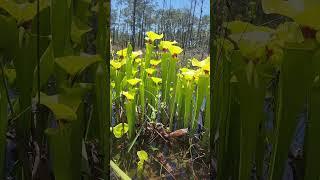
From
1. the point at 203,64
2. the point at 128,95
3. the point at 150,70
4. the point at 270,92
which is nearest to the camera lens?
the point at 270,92

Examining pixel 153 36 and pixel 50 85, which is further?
pixel 153 36

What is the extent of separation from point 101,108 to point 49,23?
0.50 feet

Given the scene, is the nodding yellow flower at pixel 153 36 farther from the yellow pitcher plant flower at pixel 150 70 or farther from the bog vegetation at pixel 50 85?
the bog vegetation at pixel 50 85

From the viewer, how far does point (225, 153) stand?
26.3 inches

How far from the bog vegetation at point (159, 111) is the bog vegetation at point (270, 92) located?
409mm

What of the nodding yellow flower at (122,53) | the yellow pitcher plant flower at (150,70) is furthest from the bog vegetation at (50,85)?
the yellow pitcher plant flower at (150,70)

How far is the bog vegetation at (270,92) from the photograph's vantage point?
50 centimetres

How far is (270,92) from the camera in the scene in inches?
23.0

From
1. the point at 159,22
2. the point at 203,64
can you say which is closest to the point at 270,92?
the point at 203,64

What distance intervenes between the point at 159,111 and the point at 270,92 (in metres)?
0.82

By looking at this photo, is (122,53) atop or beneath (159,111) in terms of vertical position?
atop

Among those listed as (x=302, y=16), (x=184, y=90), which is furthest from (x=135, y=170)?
(x=302, y=16)

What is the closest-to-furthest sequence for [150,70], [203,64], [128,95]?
[203,64]
[128,95]
[150,70]

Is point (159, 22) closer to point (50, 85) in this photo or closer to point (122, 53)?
point (122, 53)
